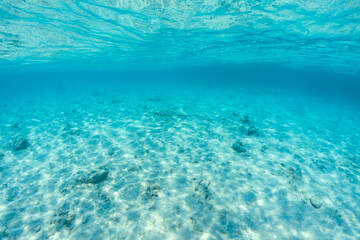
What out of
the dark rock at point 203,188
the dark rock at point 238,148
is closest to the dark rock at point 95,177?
the dark rock at point 203,188

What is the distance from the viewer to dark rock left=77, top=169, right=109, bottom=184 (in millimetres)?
7006

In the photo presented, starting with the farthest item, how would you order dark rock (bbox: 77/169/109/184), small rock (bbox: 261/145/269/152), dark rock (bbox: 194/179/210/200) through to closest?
small rock (bbox: 261/145/269/152) → dark rock (bbox: 77/169/109/184) → dark rock (bbox: 194/179/210/200)

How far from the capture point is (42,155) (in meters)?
9.45

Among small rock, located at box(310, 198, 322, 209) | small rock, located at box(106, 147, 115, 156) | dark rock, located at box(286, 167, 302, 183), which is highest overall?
small rock, located at box(310, 198, 322, 209)

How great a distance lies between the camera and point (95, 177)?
7059 mm

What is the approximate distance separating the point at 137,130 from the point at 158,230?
7905 millimetres

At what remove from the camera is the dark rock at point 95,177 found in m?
7.01

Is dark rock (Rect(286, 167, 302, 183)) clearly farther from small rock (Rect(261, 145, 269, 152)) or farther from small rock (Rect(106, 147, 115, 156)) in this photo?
small rock (Rect(106, 147, 115, 156))

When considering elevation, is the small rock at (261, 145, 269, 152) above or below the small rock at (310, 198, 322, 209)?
below

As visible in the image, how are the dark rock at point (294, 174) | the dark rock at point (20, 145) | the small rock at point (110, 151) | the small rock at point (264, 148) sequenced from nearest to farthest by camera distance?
1. the dark rock at point (294, 174)
2. the small rock at point (110, 151)
3. the small rock at point (264, 148)
4. the dark rock at point (20, 145)

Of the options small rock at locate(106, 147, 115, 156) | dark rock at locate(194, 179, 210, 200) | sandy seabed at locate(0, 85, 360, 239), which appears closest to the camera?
sandy seabed at locate(0, 85, 360, 239)

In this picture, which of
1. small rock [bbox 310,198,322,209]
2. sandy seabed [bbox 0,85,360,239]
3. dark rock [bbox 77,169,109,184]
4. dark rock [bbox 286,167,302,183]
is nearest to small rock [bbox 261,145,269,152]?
sandy seabed [bbox 0,85,360,239]

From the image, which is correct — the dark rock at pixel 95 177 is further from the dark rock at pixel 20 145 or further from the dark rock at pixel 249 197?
the dark rock at pixel 20 145

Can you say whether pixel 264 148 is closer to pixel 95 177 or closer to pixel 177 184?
pixel 177 184
